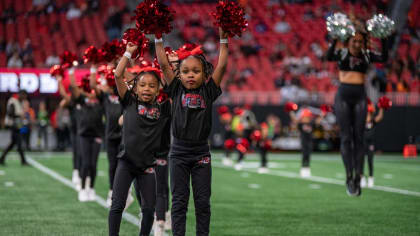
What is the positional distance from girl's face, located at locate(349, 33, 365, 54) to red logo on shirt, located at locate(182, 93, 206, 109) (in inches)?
142

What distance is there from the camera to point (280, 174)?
633 inches

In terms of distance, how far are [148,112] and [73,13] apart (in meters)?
27.9

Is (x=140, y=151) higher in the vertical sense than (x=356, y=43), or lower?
lower

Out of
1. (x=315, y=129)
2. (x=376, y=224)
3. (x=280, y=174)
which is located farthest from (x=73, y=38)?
(x=376, y=224)

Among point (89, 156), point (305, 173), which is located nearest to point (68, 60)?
point (89, 156)

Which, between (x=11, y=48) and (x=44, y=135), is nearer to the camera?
(x=44, y=135)

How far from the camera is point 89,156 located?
31.8 feet

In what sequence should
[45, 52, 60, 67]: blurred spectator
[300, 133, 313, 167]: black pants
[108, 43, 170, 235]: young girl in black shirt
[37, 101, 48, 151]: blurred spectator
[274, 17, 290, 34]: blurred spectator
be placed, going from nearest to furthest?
[108, 43, 170, 235]: young girl in black shirt < [300, 133, 313, 167]: black pants < [37, 101, 48, 151]: blurred spectator < [45, 52, 60, 67]: blurred spectator < [274, 17, 290, 34]: blurred spectator

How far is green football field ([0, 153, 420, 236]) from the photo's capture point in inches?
280

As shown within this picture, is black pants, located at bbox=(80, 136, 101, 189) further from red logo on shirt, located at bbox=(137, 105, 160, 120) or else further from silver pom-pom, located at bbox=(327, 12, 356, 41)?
red logo on shirt, located at bbox=(137, 105, 160, 120)

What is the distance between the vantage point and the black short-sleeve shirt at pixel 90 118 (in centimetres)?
Answer: 970

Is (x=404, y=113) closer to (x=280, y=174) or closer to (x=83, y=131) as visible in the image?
(x=280, y=174)

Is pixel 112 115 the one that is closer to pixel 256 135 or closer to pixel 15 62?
pixel 256 135

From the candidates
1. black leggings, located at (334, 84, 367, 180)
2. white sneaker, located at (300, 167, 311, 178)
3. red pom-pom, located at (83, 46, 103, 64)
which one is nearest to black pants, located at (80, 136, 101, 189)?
red pom-pom, located at (83, 46, 103, 64)
